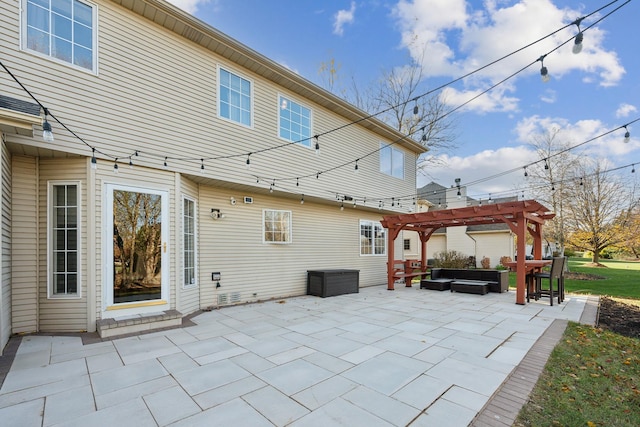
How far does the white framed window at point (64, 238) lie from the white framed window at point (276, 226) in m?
3.74

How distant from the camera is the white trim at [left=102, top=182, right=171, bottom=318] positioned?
4.78 m

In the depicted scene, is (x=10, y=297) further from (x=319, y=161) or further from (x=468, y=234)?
(x=468, y=234)

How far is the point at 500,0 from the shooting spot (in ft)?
20.8

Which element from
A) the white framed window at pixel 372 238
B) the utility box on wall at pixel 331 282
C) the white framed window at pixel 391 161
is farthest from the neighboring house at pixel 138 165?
the white framed window at pixel 391 161

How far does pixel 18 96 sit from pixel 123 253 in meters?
2.53

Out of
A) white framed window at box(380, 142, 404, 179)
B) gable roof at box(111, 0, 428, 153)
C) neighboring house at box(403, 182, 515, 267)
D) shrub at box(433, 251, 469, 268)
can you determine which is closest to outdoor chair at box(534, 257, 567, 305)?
gable roof at box(111, 0, 428, 153)

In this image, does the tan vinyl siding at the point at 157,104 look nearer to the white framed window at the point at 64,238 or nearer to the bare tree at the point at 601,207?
the white framed window at the point at 64,238

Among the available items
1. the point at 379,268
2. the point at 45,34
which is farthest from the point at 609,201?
the point at 45,34

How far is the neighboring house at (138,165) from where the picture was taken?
4.41m

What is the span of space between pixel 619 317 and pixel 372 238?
6448 mm

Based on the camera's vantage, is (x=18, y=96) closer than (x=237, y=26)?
Yes

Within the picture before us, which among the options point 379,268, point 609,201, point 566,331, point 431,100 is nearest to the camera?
point 566,331

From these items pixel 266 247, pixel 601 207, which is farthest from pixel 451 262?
pixel 266 247

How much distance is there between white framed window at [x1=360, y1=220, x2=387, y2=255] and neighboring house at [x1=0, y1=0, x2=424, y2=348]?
10.8 ft
